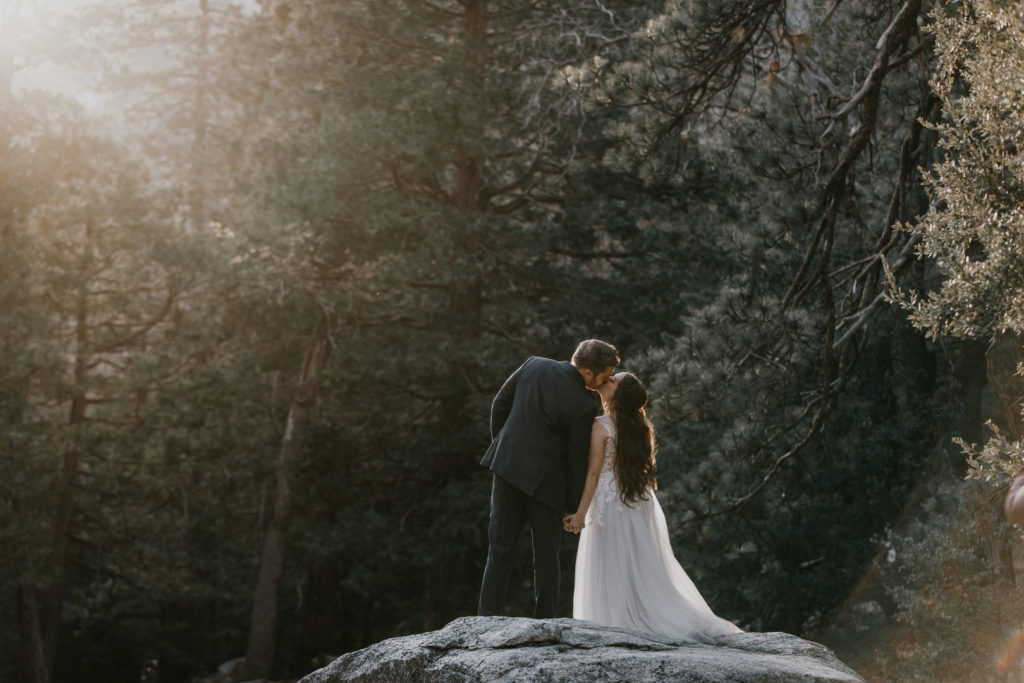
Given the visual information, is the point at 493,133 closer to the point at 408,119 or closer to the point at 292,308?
the point at 408,119

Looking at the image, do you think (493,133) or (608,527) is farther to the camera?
(493,133)

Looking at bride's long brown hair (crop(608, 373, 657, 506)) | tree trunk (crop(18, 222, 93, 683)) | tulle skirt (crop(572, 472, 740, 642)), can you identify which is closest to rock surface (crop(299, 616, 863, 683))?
tulle skirt (crop(572, 472, 740, 642))

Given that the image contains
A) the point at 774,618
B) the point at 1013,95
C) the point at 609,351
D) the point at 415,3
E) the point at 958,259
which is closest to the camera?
the point at 1013,95

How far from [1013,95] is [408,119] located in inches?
447

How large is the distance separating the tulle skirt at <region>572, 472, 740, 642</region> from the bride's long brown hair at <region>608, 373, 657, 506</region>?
0.30 feet

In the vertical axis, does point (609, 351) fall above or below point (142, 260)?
below

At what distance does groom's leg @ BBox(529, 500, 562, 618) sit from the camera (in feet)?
18.0

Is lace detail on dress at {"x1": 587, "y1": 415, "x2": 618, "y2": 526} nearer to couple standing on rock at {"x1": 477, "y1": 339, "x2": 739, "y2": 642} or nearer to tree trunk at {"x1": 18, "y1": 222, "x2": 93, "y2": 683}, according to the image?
couple standing on rock at {"x1": 477, "y1": 339, "x2": 739, "y2": 642}

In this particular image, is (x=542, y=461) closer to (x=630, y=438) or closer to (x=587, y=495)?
(x=587, y=495)

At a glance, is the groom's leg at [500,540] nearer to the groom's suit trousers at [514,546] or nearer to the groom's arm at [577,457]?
the groom's suit trousers at [514,546]

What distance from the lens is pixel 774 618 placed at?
43.2 feet

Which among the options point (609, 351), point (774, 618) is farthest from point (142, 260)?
point (609, 351)

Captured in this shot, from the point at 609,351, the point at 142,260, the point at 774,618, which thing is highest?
the point at 142,260

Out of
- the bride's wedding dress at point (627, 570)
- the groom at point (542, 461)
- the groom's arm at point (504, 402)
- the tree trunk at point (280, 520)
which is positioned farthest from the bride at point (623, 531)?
the tree trunk at point (280, 520)
